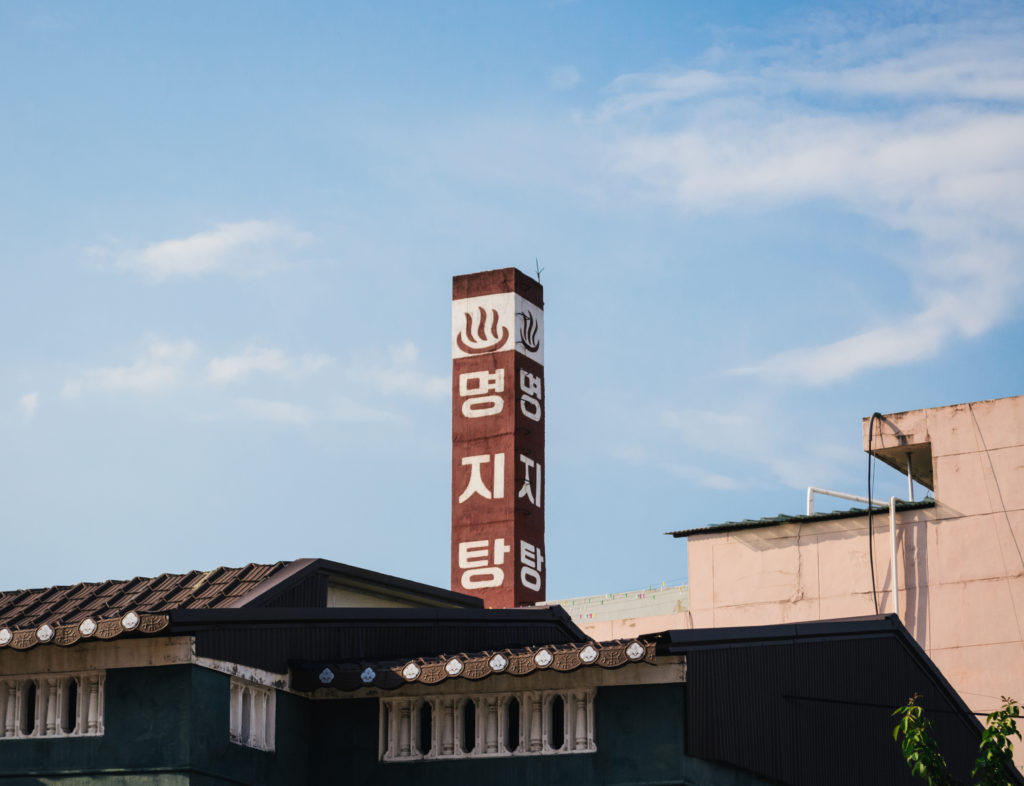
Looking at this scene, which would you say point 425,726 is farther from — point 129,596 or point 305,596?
point 129,596

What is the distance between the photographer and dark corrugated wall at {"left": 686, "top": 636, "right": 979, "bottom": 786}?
18250mm

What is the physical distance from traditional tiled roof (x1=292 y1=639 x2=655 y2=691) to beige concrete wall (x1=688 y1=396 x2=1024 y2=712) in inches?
611

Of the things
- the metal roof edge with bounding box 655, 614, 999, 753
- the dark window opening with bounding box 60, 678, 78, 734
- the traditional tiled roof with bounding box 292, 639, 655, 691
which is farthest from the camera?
the dark window opening with bounding box 60, 678, 78, 734

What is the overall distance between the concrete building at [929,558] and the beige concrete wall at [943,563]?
2 cm

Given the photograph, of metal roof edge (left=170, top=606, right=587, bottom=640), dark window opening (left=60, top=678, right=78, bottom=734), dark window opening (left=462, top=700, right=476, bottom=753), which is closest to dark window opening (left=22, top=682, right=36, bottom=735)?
dark window opening (left=60, top=678, right=78, bottom=734)

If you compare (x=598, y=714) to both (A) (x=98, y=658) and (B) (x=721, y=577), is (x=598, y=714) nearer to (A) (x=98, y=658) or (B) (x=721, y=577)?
(A) (x=98, y=658)

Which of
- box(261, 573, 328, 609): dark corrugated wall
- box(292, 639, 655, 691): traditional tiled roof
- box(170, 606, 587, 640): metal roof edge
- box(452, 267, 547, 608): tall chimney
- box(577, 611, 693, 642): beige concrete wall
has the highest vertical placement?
box(452, 267, 547, 608): tall chimney

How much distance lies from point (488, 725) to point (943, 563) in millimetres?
16098

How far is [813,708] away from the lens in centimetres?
1941

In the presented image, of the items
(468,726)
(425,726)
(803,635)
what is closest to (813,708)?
(803,635)

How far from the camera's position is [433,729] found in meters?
19.1

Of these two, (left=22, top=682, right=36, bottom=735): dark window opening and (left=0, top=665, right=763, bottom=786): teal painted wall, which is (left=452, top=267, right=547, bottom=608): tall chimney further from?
(left=22, top=682, right=36, bottom=735): dark window opening

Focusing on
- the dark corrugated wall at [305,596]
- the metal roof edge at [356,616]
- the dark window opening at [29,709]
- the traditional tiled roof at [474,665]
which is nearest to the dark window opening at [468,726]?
the traditional tiled roof at [474,665]

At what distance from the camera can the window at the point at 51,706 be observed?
18.1m
